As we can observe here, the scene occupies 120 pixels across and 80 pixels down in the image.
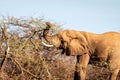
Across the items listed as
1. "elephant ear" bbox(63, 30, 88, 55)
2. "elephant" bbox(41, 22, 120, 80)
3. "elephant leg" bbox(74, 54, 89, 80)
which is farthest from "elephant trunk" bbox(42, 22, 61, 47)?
"elephant leg" bbox(74, 54, 89, 80)

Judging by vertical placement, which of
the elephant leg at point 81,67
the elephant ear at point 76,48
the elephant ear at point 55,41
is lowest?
the elephant leg at point 81,67

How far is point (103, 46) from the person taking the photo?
13047 millimetres

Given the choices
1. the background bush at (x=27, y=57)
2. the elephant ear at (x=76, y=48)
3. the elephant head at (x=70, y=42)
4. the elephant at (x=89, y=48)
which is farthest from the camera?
the elephant ear at (x=76, y=48)

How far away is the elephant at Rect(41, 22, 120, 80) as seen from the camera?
12469 millimetres

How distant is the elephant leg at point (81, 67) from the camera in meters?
12.2

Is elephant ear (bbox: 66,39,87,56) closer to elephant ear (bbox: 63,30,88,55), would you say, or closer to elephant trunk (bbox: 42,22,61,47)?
elephant ear (bbox: 63,30,88,55)

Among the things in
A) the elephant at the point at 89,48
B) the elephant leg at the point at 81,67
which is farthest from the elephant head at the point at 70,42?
the elephant leg at the point at 81,67

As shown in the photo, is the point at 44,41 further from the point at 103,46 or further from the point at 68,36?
the point at 103,46

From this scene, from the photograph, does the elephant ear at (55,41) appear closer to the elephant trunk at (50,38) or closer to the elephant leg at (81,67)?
the elephant trunk at (50,38)

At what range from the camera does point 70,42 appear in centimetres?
1271

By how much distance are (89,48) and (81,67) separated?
89 centimetres

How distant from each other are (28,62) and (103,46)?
3.80 metres

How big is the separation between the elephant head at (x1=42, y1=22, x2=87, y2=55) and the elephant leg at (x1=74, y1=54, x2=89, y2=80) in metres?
0.17

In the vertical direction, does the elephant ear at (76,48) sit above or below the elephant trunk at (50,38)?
below
